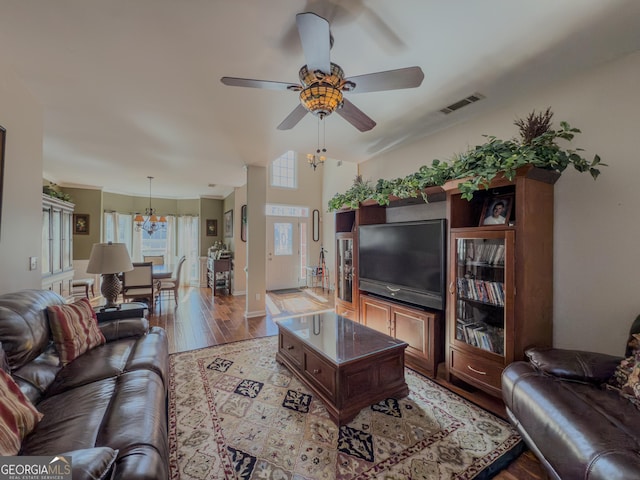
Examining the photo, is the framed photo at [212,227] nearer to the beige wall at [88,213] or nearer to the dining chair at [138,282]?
the beige wall at [88,213]

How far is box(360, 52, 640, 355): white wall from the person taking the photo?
1901mm

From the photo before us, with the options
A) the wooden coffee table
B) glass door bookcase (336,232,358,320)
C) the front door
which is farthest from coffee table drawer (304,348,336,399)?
the front door

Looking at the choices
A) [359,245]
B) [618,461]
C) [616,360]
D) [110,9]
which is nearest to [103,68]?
[110,9]

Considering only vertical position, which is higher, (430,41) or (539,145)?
(430,41)

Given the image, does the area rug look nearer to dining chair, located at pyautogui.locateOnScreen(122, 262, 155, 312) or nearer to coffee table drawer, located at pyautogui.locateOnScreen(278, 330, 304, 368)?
coffee table drawer, located at pyautogui.locateOnScreen(278, 330, 304, 368)

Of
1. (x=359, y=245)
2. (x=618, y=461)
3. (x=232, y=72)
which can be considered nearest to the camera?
(x=618, y=461)

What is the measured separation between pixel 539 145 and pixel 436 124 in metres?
1.31

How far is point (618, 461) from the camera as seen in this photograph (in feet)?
3.51

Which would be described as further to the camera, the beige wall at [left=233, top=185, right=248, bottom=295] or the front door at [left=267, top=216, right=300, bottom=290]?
the front door at [left=267, top=216, right=300, bottom=290]

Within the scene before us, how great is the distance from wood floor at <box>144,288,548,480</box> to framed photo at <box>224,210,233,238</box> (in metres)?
1.83

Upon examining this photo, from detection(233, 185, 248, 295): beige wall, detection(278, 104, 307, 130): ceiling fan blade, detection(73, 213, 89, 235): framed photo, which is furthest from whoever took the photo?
detection(233, 185, 248, 295): beige wall

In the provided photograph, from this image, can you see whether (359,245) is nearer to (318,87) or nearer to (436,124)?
(436,124)

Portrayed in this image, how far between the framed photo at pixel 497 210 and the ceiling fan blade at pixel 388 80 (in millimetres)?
1338

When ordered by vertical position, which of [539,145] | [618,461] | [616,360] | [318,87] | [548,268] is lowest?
[618,461]
